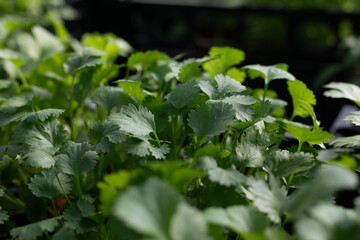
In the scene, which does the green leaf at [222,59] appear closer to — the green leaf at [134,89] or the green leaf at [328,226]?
the green leaf at [134,89]

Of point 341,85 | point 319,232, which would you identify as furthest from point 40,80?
point 319,232

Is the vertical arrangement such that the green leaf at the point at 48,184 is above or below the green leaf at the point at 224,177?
below

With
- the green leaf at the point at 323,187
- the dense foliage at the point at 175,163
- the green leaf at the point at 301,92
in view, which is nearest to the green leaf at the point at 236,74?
the dense foliage at the point at 175,163

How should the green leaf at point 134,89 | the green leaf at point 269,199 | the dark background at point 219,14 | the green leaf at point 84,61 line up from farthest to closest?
the dark background at point 219,14 < the green leaf at point 84,61 < the green leaf at point 134,89 < the green leaf at point 269,199

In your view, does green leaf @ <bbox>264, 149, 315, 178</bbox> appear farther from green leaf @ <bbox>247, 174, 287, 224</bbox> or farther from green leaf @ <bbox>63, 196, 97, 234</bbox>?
green leaf @ <bbox>63, 196, 97, 234</bbox>

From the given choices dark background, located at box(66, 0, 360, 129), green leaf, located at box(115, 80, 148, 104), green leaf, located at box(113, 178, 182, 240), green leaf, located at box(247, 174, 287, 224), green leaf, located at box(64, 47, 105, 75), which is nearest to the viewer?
green leaf, located at box(113, 178, 182, 240)

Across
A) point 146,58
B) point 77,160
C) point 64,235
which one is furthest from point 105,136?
point 146,58

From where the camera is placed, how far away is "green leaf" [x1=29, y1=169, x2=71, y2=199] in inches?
25.6

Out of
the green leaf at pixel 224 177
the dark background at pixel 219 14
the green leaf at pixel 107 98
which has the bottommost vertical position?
the dark background at pixel 219 14

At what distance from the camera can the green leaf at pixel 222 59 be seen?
0.87m

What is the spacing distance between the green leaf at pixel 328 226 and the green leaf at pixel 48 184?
1.44 feet

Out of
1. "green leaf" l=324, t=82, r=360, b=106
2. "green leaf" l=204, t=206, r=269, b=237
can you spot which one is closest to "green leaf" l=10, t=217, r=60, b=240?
"green leaf" l=204, t=206, r=269, b=237

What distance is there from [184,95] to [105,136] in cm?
16

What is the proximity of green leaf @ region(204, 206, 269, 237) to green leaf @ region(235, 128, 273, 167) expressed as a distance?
166 millimetres
